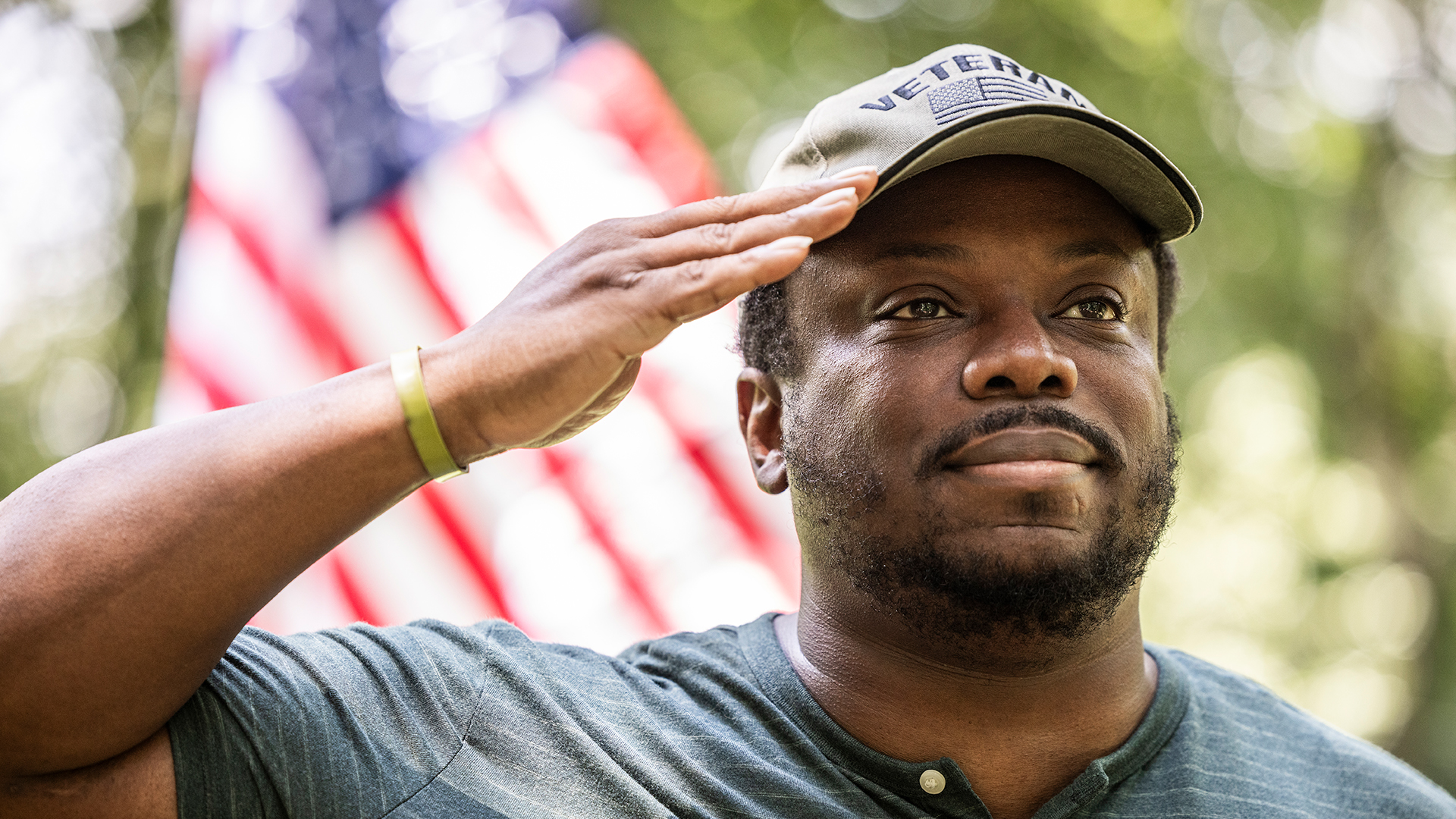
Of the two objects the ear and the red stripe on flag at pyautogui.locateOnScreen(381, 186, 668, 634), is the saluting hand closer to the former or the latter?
the ear

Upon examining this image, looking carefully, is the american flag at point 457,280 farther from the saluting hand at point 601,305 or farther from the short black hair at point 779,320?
the saluting hand at point 601,305

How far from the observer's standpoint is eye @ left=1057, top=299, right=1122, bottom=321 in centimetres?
223

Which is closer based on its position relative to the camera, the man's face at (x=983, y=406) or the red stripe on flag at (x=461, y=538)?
the man's face at (x=983, y=406)

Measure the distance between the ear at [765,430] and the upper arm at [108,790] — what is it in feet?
4.18

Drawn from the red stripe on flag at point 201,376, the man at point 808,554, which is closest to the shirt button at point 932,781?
the man at point 808,554

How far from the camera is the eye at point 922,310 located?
7.09 ft

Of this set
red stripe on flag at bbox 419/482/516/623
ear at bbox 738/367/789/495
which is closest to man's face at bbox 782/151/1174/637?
ear at bbox 738/367/789/495

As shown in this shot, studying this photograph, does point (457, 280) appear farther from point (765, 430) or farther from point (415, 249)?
point (765, 430)

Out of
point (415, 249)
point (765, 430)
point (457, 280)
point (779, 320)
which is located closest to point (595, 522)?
point (457, 280)

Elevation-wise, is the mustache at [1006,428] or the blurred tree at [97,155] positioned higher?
the blurred tree at [97,155]

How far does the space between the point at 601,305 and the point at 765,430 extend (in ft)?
2.72

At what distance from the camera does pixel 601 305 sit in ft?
5.81

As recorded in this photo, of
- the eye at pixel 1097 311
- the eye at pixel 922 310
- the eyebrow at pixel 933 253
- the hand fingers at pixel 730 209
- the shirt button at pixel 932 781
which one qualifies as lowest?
the shirt button at pixel 932 781

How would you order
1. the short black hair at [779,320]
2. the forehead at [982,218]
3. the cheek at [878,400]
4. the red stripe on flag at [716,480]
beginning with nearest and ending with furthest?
1. the cheek at [878,400]
2. the forehead at [982,218]
3. the short black hair at [779,320]
4. the red stripe on flag at [716,480]
